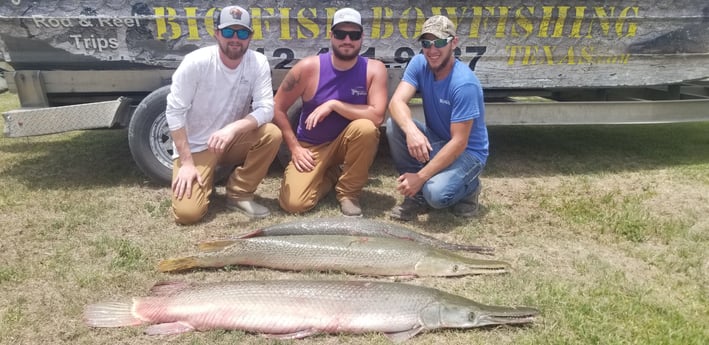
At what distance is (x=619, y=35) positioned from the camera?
226 inches

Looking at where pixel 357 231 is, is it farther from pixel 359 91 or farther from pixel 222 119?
pixel 222 119

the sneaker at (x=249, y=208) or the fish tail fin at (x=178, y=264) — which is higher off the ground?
the fish tail fin at (x=178, y=264)

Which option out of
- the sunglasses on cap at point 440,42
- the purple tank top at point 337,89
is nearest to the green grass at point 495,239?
the purple tank top at point 337,89

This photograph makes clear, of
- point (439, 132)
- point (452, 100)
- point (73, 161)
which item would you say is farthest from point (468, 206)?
point (73, 161)

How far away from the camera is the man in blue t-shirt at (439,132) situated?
13.9ft

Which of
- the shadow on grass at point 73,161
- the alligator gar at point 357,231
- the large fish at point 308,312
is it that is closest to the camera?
the large fish at point 308,312

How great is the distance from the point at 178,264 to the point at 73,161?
3520 mm

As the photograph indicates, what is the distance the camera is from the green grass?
3029 millimetres

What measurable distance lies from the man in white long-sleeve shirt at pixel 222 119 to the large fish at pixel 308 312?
1472 mm

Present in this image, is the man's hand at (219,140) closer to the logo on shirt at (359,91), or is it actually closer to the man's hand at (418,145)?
the logo on shirt at (359,91)

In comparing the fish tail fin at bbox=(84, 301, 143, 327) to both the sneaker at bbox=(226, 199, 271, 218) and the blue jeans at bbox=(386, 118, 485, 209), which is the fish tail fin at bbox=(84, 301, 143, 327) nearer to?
the sneaker at bbox=(226, 199, 271, 218)

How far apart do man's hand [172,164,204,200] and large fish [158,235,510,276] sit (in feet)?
2.57

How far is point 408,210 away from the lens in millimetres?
4762

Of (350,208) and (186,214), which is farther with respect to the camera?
(350,208)
